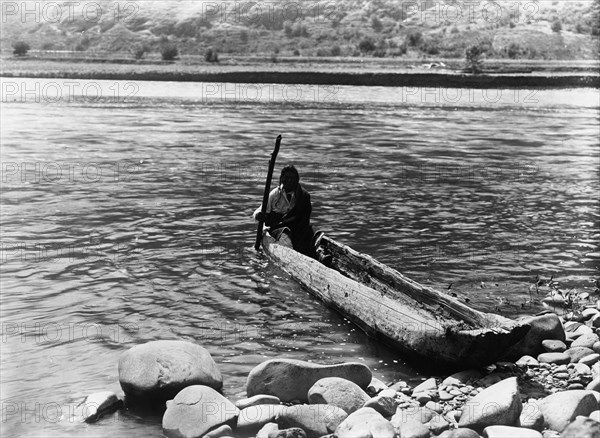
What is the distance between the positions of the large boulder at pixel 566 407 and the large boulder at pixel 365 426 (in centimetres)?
139

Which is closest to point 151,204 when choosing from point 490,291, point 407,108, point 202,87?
point 490,291

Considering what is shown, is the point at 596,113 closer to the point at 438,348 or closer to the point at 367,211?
the point at 367,211

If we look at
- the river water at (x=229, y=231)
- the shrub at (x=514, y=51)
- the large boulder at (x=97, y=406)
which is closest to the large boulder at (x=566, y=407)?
Result: the river water at (x=229, y=231)

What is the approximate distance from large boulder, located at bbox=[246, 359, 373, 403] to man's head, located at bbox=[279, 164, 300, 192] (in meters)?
5.21

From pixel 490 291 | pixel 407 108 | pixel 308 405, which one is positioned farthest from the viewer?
pixel 407 108

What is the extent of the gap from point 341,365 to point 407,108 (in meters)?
40.9

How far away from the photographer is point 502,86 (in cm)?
6028

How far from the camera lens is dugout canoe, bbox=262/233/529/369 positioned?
8234mm

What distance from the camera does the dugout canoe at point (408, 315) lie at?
823cm
